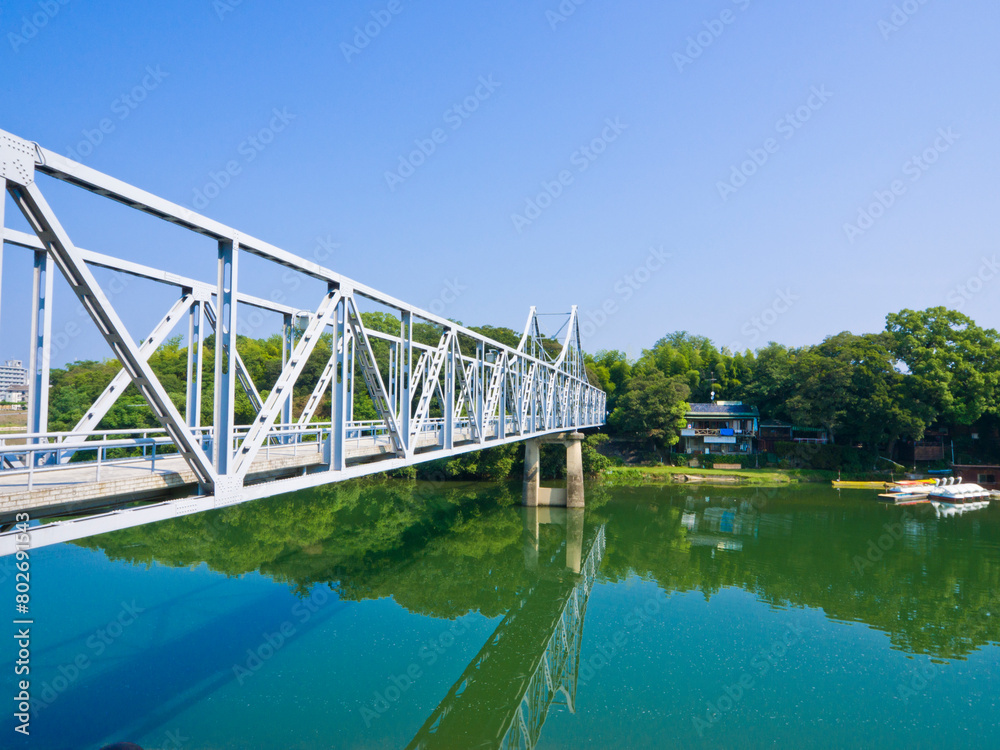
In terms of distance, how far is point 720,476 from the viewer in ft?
135

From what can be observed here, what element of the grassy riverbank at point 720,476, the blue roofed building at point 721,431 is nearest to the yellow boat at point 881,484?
the grassy riverbank at point 720,476

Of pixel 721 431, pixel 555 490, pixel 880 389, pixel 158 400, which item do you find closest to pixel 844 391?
pixel 880 389

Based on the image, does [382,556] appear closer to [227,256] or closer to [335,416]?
[335,416]

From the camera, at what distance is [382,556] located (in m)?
20.7

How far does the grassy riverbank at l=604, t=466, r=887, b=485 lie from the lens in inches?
1598

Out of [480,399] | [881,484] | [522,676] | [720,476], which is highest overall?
[480,399]

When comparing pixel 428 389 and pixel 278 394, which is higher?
pixel 428 389

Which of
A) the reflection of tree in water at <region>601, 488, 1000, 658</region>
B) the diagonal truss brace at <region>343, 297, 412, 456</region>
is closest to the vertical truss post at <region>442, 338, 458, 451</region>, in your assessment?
the diagonal truss brace at <region>343, 297, 412, 456</region>

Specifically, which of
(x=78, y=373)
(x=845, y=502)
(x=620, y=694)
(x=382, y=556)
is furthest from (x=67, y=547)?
(x=845, y=502)

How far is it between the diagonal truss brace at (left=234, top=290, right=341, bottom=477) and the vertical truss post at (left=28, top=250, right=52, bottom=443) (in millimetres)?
2104

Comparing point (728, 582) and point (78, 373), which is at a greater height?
point (78, 373)

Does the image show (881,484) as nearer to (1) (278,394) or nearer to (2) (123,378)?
(1) (278,394)

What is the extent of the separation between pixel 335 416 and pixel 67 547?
18.2 m

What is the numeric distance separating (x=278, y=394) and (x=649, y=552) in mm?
18908
